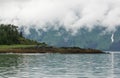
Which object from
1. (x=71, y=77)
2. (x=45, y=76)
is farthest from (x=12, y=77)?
(x=71, y=77)

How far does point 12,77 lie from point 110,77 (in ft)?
53.3

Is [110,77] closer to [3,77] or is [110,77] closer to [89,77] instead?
[89,77]

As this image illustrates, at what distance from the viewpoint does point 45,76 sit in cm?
6688

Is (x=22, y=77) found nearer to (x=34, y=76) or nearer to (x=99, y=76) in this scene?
(x=34, y=76)

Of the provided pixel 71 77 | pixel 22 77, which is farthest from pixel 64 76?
pixel 22 77

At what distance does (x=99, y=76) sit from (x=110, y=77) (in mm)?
2402

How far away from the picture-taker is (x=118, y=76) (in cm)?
6688

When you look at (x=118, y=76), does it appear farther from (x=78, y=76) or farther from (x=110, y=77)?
(x=78, y=76)

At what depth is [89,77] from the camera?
2571 inches

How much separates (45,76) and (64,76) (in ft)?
10.6

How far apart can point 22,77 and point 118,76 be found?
53.1ft

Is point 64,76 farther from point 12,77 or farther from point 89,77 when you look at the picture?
point 12,77

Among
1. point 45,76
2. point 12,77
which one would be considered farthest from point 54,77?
point 12,77

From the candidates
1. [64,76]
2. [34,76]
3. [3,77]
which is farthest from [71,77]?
[3,77]
